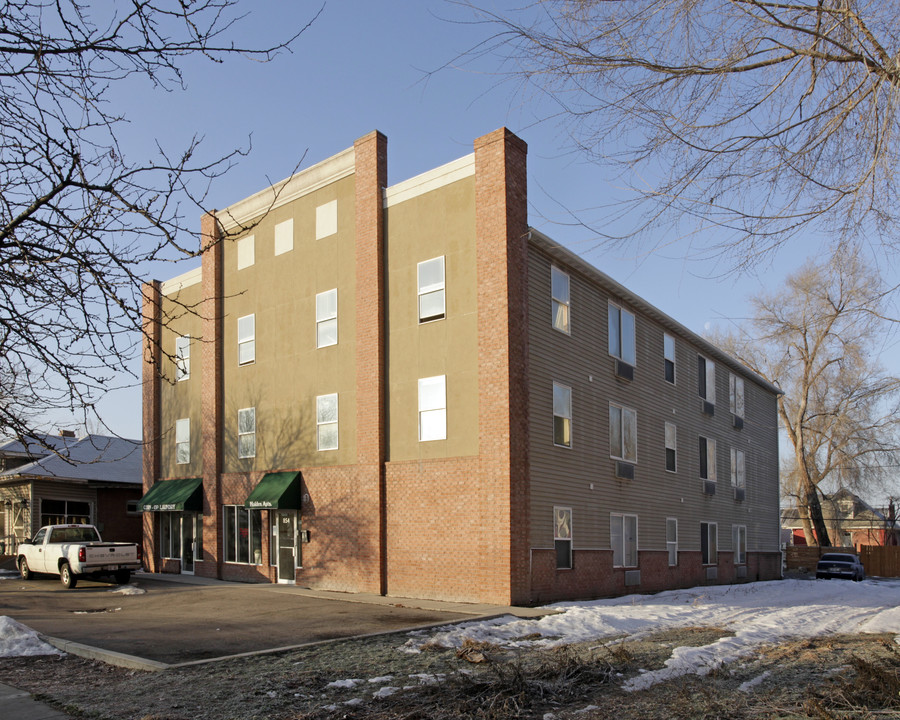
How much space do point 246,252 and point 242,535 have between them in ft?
29.6

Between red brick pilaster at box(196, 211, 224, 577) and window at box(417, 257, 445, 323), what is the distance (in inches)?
335

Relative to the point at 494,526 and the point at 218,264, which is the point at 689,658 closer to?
the point at 494,526

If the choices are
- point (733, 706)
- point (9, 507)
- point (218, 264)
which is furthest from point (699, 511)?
point (9, 507)

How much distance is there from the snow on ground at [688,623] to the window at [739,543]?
9950 mm

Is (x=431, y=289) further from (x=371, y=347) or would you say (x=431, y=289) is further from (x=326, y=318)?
(x=326, y=318)

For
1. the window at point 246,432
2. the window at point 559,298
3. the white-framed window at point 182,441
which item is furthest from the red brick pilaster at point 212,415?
the window at point 559,298

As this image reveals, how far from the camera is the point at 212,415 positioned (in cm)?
2706

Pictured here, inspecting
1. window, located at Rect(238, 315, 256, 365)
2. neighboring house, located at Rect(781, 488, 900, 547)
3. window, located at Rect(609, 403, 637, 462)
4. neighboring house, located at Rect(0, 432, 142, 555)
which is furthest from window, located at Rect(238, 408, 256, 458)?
neighboring house, located at Rect(781, 488, 900, 547)

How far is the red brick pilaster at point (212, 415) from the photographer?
26.7m

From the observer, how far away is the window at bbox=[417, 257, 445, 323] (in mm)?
20547

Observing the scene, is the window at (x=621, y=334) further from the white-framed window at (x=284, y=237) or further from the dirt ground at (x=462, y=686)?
the dirt ground at (x=462, y=686)

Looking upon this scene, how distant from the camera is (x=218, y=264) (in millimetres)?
27453

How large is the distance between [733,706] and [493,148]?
14.4 meters

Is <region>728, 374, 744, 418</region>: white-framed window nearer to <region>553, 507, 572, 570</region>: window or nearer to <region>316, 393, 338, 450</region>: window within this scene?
<region>553, 507, 572, 570</region>: window
